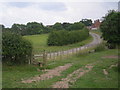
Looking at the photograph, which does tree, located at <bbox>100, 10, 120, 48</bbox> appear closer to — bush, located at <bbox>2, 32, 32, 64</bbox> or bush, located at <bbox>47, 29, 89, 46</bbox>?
bush, located at <bbox>47, 29, 89, 46</bbox>

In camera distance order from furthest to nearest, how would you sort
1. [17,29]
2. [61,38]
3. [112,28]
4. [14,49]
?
[61,38] < [112,28] < [17,29] < [14,49]

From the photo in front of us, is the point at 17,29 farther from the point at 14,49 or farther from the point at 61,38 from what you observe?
the point at 61,38

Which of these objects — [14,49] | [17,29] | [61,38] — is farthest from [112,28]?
[14,49]

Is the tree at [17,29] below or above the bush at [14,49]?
above

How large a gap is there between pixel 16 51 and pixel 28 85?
5.71 metres

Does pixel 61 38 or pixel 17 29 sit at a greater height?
pixel 17 29

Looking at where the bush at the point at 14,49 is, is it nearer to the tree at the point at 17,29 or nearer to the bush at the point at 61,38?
the tree at the point at 17,29

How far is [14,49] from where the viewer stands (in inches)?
544

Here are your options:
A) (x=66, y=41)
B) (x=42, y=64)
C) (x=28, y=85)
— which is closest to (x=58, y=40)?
(x=66, y=41)

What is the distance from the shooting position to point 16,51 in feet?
45.3

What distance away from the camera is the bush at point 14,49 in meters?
13.6

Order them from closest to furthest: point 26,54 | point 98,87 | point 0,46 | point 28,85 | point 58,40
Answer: point 98,87 < point 28,85 < point 0,46 < point 26,54 < point 58,40

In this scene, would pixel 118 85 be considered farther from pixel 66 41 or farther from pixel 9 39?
pixel 66 41

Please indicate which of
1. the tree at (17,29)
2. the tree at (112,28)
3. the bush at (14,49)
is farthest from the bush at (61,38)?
the bush at (14,49)
